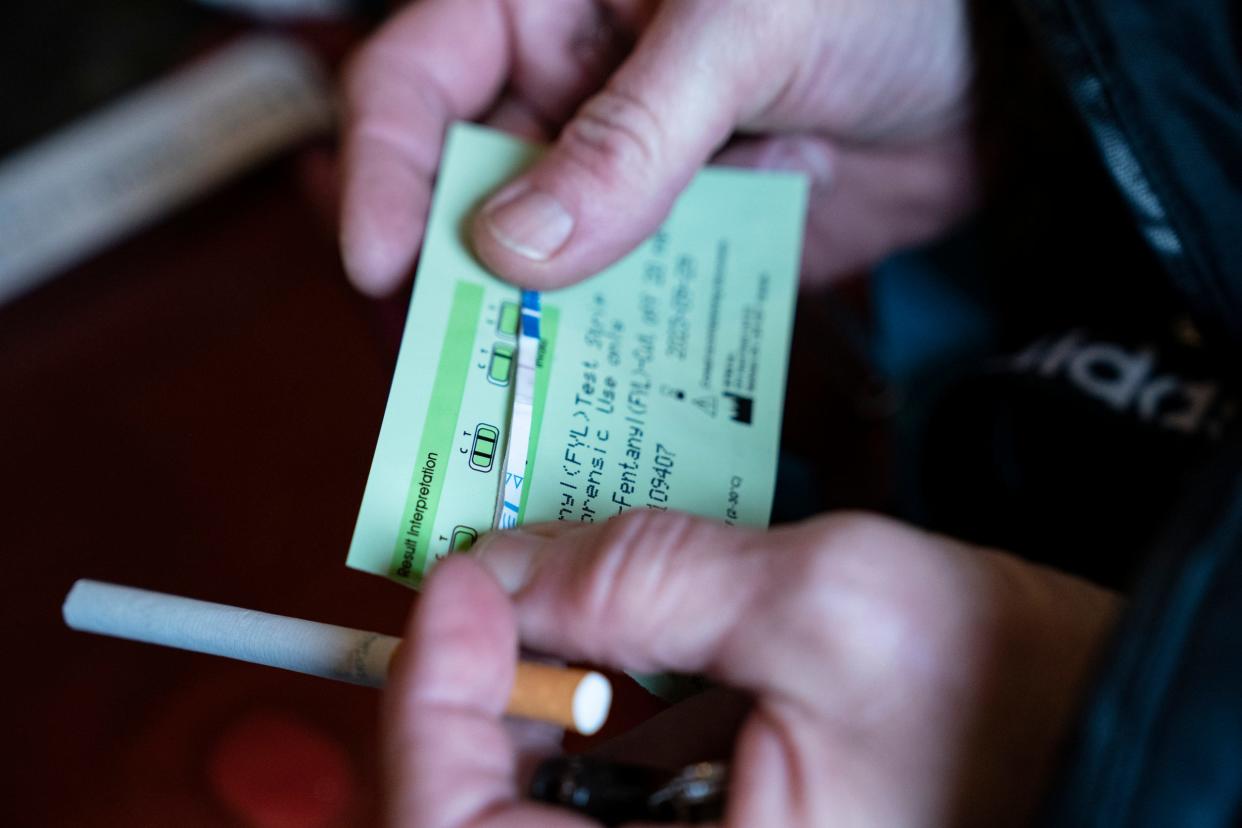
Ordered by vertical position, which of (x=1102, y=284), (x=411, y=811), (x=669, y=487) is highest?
(x=1102, y=284)

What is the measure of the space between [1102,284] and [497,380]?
375 mm

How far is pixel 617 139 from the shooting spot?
1.32 feet

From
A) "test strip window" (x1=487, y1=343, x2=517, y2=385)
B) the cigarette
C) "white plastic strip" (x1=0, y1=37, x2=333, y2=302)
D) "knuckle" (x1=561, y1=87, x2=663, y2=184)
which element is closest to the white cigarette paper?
the cigarette

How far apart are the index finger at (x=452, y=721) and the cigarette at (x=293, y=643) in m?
0.01

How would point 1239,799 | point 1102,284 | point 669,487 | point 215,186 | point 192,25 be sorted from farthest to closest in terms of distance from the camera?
point 192,25 → point 215,186 → point 1102,284 → point 669,487 → point 1239,799

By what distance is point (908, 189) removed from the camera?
0.62 meters

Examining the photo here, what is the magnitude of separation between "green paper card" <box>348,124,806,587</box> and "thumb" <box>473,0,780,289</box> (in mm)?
16

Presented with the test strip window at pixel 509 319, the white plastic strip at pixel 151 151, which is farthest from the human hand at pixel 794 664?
the white plastic strip at pixel 151 151

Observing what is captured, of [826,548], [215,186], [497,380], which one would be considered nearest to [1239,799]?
[826,548]

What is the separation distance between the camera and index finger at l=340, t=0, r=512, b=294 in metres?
0.42

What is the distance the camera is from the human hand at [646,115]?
1.32 feet

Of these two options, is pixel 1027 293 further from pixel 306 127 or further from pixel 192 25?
pixel 192 25

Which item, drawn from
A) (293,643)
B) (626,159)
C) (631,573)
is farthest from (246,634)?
(626,159)

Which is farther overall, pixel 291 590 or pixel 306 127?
pixel 306 127
